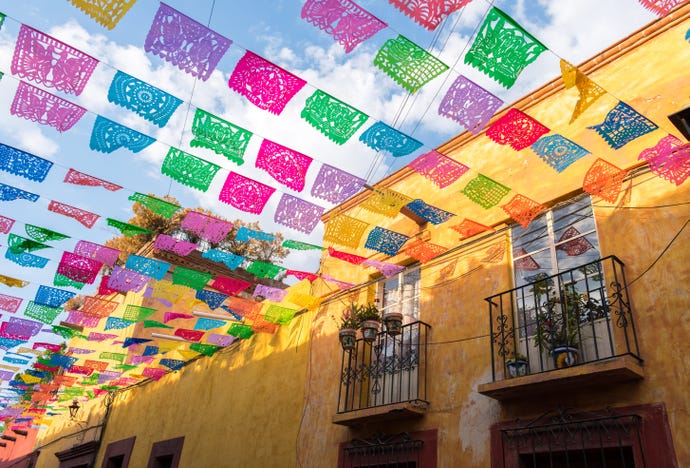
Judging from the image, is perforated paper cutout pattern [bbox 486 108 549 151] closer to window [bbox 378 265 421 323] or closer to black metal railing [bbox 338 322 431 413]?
black metal railing [bbox 338 322 431 413]

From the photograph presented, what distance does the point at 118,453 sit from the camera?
42.0 ft

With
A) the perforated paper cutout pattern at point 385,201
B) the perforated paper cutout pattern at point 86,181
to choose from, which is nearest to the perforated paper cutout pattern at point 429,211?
the perforated paper cutout pattern at point 385,201

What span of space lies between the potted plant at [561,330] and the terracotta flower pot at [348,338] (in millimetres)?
2646

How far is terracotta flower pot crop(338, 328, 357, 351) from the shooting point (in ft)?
24.8

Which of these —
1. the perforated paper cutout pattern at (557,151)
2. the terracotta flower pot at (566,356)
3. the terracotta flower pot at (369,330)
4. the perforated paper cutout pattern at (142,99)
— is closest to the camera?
the perforated paper cutout pattern at (142,99)

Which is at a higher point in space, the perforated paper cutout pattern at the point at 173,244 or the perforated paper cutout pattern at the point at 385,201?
the perforated paper cutout pattern at the point at 385,201

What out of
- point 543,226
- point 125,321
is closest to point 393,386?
point 543,226

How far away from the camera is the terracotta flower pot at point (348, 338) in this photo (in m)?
7.55

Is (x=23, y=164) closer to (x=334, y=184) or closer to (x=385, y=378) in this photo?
(x=334, y=184)

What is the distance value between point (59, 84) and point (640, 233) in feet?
18.2

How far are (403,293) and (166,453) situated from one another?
6.29m

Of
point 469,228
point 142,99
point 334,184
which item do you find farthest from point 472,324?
point 142,99

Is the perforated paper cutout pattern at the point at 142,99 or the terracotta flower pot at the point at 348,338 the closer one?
the perforated paper cutout pattern at the point at 142,99

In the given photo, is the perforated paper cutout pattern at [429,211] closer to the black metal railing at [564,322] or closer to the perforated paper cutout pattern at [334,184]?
the perforated paper cutout pattern at [334,184]
